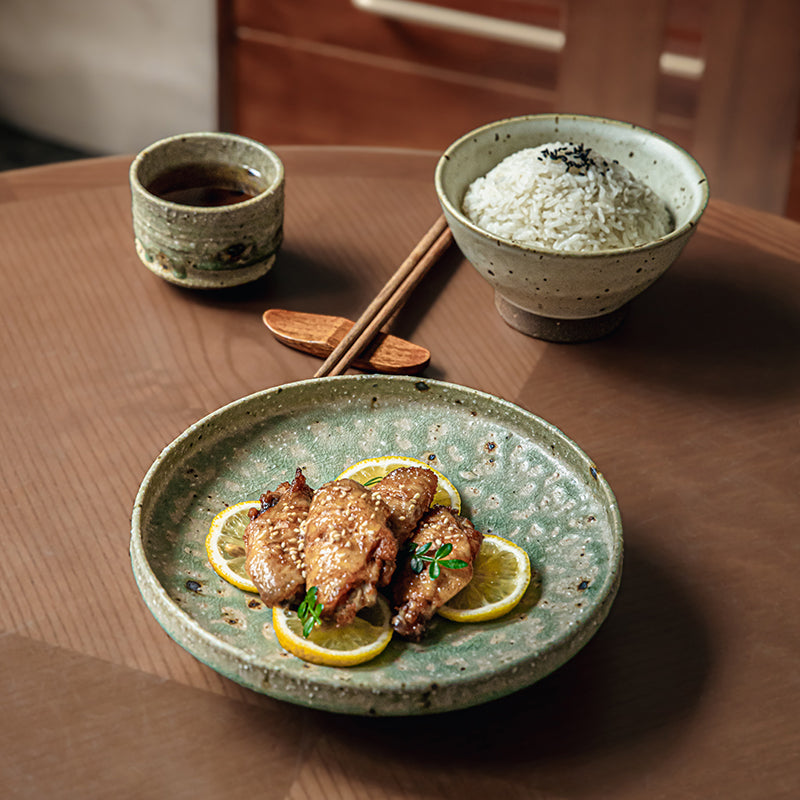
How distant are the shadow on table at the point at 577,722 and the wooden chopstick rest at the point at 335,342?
0.51 metres

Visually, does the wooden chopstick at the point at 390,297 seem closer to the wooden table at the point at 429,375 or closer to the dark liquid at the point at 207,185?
the wooden table at the point at 429,375

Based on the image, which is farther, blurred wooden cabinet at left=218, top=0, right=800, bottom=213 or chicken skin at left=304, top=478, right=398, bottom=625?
blurred wooden cabinet at left=218, top=0, right=800, bottom=213

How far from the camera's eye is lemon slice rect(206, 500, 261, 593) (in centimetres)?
103

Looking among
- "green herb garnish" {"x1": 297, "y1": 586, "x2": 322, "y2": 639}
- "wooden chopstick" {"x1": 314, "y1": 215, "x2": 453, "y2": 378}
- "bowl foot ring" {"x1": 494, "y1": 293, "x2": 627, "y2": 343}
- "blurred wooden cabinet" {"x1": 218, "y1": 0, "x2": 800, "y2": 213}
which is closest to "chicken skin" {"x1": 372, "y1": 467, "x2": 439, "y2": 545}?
"green herb garnish" {"x1": 297, "y1": 586, "x2": 322, "y2": 639}

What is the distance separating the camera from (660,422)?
134cm

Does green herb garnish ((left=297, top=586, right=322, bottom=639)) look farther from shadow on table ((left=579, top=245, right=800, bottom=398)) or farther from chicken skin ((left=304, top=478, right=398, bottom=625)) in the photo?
shadow on table ((left=579, top=245, right=800, bottom=398))

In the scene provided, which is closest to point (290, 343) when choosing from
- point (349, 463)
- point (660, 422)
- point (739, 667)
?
point (349, 463)

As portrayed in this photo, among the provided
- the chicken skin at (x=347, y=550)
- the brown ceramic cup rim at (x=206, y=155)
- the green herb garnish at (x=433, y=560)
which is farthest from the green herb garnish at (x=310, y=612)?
the brown ceramic cup rim at (x=206, y=155)

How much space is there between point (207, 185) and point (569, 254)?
59 cm

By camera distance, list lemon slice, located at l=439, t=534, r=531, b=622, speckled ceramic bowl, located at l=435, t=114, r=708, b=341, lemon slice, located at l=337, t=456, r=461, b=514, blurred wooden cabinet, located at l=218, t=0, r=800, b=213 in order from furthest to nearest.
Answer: blurred wooden cabinet, located at l=218, t=0, r=800, b=213
speckled ceramic bowl, located at l=435, t=114, r=708, b=341
lemon slice, located at l=337, t=456, r=461, b=514
lemon slice, located at l=439, t=534, r=531, b=622

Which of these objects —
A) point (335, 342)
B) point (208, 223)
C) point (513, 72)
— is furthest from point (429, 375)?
point (513, 72)

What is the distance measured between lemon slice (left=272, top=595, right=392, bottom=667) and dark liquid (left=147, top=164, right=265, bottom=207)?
30.1 inches

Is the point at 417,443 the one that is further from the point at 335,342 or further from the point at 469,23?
the point at 469,23

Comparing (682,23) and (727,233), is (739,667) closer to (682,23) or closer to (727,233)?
(727,233)
